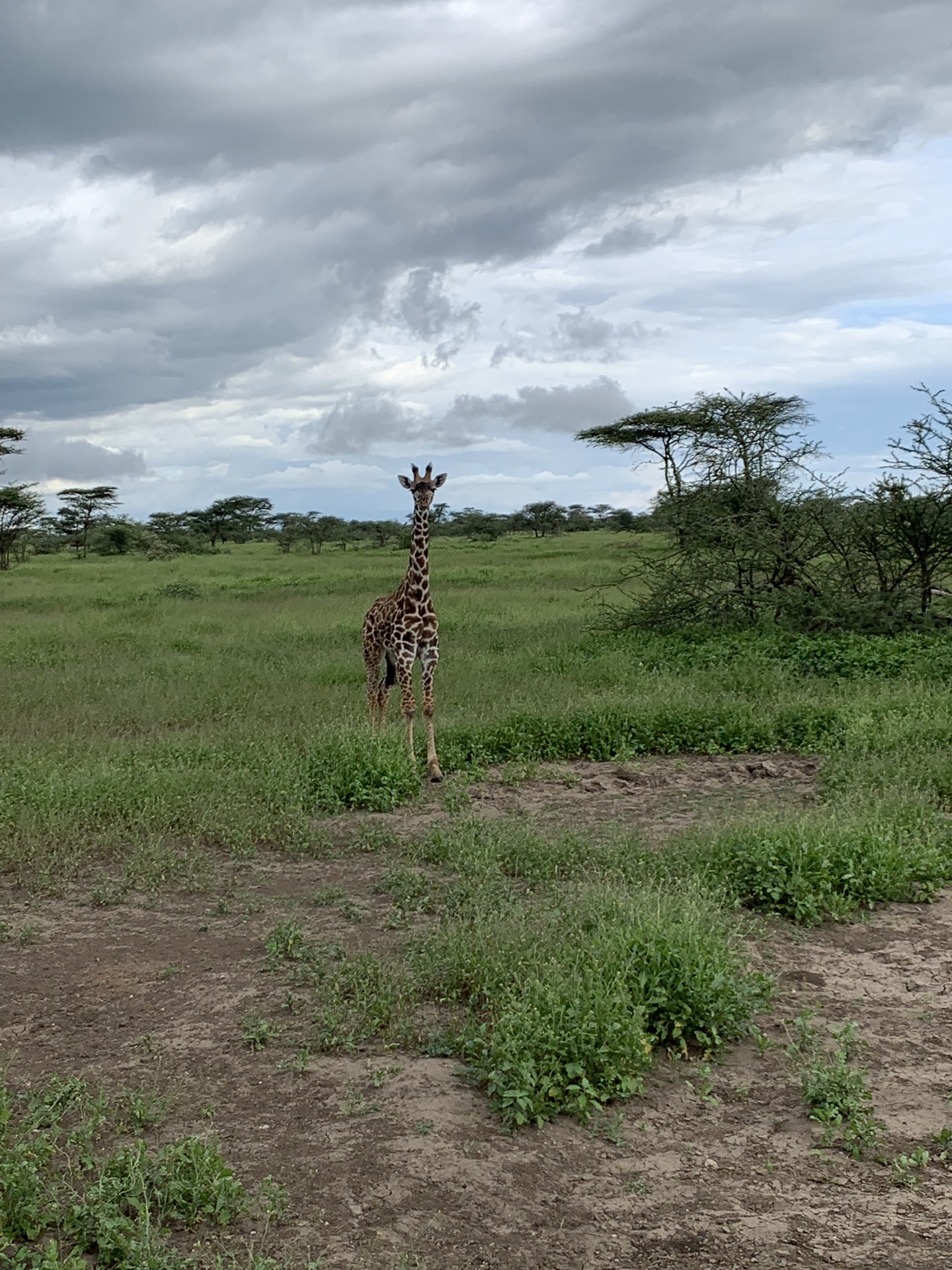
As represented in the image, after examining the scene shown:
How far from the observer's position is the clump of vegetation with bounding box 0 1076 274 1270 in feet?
10.1

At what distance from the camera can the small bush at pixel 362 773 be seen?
7.71 meters

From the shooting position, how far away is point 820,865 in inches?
229

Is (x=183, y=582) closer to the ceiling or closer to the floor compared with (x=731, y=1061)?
closer to the ceiling

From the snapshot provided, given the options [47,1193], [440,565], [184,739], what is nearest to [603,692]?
[184,739]

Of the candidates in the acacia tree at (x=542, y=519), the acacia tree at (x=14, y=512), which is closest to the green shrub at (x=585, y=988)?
the acacia tree at (x=14, y=512)

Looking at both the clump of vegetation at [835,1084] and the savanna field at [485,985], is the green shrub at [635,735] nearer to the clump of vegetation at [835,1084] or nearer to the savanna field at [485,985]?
the savanna field at [485,985]

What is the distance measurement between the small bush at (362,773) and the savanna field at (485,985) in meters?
0.04

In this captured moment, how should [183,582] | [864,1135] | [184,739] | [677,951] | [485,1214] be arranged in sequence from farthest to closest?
[183,582]
[184,739]
[677,951]
[864,1135]
[485,1214]

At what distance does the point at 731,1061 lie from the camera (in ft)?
13.7

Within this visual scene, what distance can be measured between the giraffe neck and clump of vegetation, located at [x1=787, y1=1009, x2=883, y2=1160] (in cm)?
525

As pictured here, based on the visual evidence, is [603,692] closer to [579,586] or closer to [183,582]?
[579,586]

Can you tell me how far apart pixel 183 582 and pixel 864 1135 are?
22.7m

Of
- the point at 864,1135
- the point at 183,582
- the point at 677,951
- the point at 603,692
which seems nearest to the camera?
the point at 864,1135

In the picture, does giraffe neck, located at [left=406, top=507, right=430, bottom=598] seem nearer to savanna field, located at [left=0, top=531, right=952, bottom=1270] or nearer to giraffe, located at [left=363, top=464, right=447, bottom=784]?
→ giraffe, located at [left=363, top=464, right=447, bottom=784]
